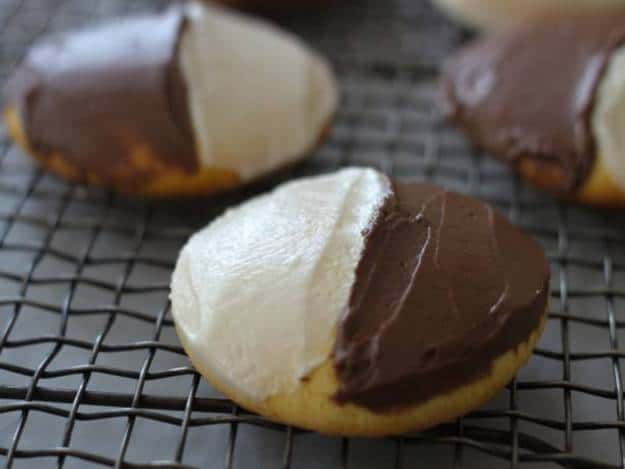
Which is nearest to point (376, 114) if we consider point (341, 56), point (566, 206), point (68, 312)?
point (341, 56)

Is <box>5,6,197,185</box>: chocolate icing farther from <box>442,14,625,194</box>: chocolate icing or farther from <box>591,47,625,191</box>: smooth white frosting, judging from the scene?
<box>591,47,625,191</box>: smooth white frosting

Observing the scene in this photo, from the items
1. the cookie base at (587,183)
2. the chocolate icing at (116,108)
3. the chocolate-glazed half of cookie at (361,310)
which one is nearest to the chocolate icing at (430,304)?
the chocolate-glazed half of cookie at (361,310)

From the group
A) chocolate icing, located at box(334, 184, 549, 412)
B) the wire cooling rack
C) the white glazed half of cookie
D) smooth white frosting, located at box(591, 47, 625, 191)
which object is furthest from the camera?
the white glazed half of cookie

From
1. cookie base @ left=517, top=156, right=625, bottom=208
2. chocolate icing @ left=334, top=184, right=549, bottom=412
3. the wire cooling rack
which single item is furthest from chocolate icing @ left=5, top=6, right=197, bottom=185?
cookie base @ left=517, top=156, right=625, bottom=208

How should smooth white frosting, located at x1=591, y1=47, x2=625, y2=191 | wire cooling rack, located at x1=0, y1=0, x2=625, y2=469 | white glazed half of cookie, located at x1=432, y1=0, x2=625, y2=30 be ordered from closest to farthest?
wire cooling rack, located at x1=0, y1=0, x2=625, y2=469, smooth white frosting, located at x1=591, y1=47, x2=625, y2=191, white glazed half of cookie, located at x1=432, y1=0, x2=625, y2=30

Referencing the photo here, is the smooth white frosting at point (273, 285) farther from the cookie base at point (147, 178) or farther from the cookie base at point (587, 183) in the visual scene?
the cookie base at point (587, 183)

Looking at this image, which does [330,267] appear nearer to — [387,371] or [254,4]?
[387,371]

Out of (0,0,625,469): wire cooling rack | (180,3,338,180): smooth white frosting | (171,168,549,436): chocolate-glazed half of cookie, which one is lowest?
(0,0,625,469): wire cooling rack
